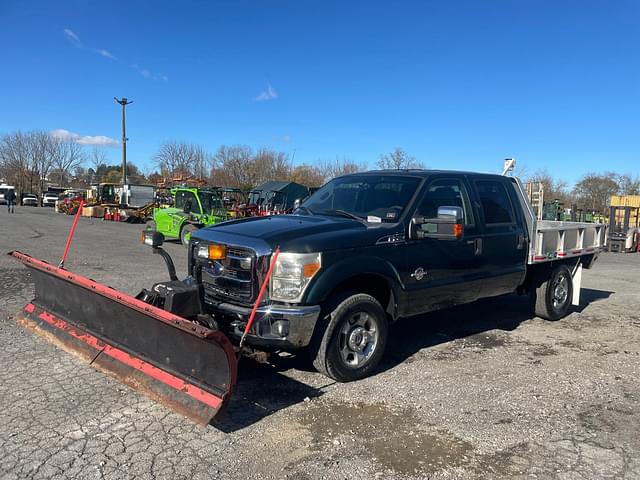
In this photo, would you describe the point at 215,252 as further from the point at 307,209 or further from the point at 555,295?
the point at 555,295

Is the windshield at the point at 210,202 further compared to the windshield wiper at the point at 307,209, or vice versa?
the windshield at the point at 210,202

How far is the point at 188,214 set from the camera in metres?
18.6

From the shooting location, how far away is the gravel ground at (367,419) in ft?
11.0

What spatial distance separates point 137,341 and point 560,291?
20.4ft

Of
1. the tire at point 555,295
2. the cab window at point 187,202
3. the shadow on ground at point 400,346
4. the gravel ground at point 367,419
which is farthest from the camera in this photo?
the cab window at point 187,202

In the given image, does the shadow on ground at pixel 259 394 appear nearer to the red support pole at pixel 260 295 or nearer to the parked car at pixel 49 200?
the red support pole at pixel 260 295

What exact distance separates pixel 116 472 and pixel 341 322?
2.15m

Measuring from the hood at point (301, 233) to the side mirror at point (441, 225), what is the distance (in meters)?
0.25

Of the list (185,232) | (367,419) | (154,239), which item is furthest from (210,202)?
(367,419)

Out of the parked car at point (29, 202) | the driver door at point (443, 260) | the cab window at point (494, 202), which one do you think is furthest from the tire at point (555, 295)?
the parked car at point (29, 202)

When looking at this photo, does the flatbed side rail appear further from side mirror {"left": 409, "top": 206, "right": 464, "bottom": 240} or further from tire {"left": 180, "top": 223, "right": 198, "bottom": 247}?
tire {"left": 180, "top": 223, "right": 198, "bottom": 247}

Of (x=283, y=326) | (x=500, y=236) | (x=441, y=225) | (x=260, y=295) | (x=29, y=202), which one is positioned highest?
(x=441, y=225)

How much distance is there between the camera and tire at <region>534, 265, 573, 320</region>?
744cm

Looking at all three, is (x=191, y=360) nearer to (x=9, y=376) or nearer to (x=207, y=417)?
(x=207, y=417)
